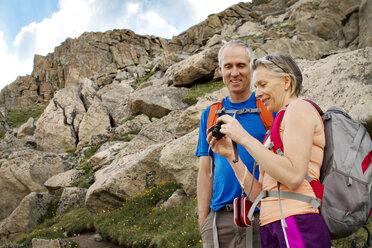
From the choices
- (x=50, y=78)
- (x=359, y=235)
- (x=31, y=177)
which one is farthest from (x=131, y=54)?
(x=359, y=235)

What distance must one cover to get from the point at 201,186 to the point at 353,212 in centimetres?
174

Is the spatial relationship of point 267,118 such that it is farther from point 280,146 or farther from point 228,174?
point 280,146

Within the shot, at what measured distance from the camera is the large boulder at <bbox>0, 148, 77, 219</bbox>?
18375 mm

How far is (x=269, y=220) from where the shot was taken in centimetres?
205

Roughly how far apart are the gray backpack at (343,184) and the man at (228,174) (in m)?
1.02

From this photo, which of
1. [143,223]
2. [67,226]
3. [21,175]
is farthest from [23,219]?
[143,223]

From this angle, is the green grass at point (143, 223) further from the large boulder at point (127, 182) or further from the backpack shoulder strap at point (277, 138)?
the backpack shoulder strap at point (277, 138)

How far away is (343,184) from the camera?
1909mm

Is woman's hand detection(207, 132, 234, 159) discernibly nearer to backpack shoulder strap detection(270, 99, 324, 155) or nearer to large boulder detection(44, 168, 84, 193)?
backpack shoulder strap detection(270, 99, 324, 155)

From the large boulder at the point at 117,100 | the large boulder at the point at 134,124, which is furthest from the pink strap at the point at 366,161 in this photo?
the large boulder at the point at 117,100

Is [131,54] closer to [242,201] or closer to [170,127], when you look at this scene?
[170,127]

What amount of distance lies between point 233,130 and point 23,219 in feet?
54.1

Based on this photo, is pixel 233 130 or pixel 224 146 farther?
pixel 224 146

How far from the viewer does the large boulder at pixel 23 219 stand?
14586mm
